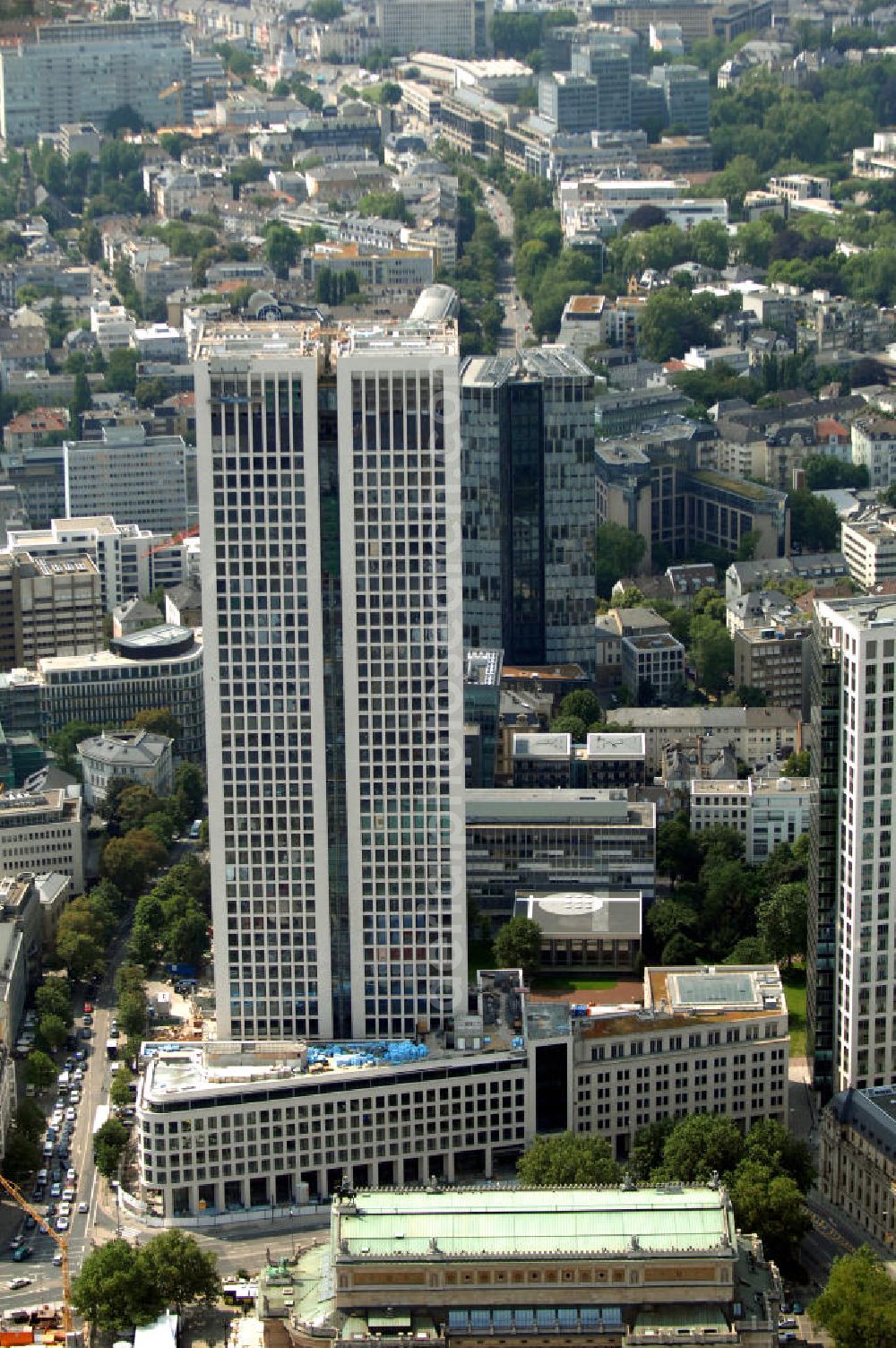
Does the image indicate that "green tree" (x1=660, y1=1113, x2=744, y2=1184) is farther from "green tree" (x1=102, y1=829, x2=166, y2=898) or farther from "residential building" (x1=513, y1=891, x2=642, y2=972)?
"green tree" (x1=102, y1=829, x2=166, y2=898)

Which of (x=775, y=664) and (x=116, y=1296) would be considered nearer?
(x=116, y=1296)

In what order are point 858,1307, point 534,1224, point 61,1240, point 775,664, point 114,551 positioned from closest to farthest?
point 534,1224, point 858,1307, point 61,1240, point 775,664, point 114,551

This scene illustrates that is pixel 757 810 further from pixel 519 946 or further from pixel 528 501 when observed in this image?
pixel 528 501

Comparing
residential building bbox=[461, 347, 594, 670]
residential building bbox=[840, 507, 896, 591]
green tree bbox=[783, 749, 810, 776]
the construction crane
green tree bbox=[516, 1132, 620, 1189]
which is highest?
residential building bbox=[461, 347, 594, 670]

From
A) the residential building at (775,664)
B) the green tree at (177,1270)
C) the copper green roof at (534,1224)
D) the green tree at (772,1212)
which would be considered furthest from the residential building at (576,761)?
the copper green roof at (534,1224)

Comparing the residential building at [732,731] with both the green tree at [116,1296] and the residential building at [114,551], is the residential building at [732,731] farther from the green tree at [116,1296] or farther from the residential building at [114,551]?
the green tree at [116,1296]

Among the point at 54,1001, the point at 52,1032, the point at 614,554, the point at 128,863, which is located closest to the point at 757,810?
the point at 128,863

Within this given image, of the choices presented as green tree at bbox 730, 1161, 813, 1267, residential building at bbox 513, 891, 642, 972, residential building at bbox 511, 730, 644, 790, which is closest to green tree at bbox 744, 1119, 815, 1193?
green tree at bbox 730, 1161, 813, 1267
